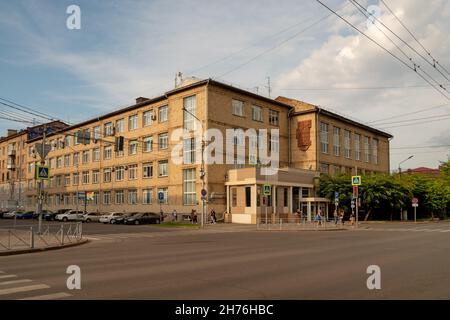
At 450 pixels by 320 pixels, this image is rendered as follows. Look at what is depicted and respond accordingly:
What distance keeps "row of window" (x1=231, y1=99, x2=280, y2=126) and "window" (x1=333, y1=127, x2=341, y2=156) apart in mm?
10152

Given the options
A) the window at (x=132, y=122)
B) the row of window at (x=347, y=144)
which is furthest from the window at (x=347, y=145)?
the window at (x=132, y=122)

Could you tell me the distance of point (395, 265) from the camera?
39.2ft

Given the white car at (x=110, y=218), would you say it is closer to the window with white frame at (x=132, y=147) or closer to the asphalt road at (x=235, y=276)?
the window with white frame at (x=132, y=147)

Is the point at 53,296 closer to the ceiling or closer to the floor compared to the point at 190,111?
closer to the floor

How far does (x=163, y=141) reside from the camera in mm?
51844

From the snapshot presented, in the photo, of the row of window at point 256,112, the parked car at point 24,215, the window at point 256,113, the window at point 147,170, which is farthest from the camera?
the parked car at point 24,215

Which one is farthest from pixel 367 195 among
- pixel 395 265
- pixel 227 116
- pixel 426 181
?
pixel 395 265

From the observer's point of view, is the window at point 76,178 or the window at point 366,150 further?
the window at point 76,178

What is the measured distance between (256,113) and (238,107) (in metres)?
3.25

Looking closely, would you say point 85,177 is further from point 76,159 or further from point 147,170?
point 147,170

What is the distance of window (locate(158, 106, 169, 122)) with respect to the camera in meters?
52.0

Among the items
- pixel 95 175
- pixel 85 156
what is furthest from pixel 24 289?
pixel 85 156

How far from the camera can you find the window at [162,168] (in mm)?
51419

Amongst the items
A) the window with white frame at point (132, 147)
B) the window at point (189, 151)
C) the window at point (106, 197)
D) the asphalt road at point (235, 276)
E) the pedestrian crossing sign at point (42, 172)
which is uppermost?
the window with white frame at point (132, 147)
